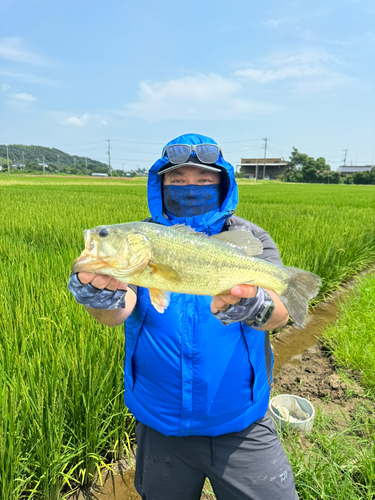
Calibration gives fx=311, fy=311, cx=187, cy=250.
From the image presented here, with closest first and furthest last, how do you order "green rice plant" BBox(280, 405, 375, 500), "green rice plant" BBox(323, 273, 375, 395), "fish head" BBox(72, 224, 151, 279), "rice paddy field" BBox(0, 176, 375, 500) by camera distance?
"fish head" BBox(72, 224, 151, 279) → "rice paddy field" BBox(0, 176, 375, 500) → "green rice plant" BBox(280, 405, 375, 500) → "green rice plant" BBox(323, 273, 375, 395)

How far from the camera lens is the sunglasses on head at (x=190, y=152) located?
2133 mm

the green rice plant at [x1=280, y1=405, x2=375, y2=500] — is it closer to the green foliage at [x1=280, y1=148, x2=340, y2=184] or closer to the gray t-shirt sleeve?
the gray t-shirt sleeve

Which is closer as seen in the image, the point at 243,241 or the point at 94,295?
the point at 94,295

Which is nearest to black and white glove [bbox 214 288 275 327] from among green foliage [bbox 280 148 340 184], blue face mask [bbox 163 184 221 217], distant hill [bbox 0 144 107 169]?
blue face mask [bbox 163 184 221 217]

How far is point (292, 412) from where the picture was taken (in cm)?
301

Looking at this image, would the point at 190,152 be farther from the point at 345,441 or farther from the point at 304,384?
the point at 304,384

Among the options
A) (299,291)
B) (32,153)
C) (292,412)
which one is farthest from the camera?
(32,153)

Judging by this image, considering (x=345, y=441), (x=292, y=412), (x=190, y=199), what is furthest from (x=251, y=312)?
(x=292, y=412)

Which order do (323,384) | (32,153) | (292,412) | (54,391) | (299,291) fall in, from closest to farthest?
(299,291) → (54,391) → (292,412) → (323,384) → (32,153)

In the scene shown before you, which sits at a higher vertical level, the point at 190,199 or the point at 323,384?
the point at 190,199

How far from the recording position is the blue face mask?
2.17 meters

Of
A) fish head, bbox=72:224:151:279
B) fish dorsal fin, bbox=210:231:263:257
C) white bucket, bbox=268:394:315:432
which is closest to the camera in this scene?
fish head, bbox=72:224:151:279

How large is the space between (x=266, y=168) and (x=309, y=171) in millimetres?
24974

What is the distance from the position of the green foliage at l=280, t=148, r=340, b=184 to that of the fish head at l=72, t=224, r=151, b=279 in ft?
265
